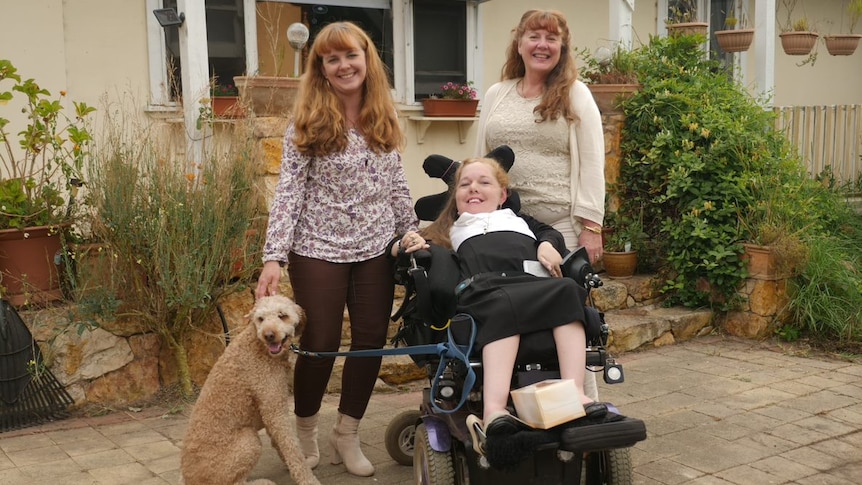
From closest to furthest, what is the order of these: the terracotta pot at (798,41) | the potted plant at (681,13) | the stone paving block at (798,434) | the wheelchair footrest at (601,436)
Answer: the wheelchair footrest at (601,436) → the stone paving block at (798,434) → the terracotta pot at (798,41) → the potted plant at (681,13)

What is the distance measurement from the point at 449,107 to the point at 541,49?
4.43 metres

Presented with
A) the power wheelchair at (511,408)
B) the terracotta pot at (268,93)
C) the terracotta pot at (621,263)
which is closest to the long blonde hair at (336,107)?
the power wheelchair at (511,408)

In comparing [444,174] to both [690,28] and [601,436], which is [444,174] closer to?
[601,436]

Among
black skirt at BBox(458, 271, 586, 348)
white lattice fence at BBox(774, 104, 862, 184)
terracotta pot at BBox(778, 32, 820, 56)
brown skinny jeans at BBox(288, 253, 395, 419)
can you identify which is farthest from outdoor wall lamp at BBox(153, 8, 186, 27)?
terracotta pot at BBox(778, 32, 820, 56)

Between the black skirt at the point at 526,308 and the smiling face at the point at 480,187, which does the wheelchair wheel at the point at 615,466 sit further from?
the smiling face at the point at 480,187

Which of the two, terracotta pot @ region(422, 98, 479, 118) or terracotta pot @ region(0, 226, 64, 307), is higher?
terracotta pot @ region(422, 98, 479, 118)

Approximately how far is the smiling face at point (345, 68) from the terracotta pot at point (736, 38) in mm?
5597

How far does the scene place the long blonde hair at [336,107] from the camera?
3545 mm

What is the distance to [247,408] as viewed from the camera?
343 centimetres

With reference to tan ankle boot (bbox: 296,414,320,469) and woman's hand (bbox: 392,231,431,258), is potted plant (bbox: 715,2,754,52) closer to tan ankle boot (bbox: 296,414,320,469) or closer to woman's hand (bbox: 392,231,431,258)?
woman's hand (bbox: 392,231,431,258)

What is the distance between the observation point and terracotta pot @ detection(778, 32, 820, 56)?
29.4 feet

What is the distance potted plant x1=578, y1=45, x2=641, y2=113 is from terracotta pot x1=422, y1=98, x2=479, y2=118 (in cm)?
134

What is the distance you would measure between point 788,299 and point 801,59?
20.7 ft

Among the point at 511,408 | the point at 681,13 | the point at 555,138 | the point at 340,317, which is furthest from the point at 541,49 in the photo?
the point at 681,13
